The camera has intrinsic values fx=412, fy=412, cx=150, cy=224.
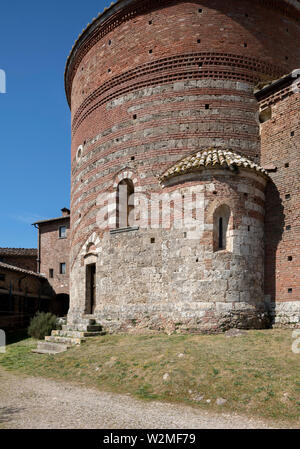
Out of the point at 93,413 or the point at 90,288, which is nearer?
the point at 93,413

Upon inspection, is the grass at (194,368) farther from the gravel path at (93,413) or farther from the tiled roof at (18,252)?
the tiled roof at (18,252)

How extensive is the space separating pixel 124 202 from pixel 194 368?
28.4 ft

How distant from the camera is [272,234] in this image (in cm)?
1430

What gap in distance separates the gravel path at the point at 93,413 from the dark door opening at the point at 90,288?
8.21 m

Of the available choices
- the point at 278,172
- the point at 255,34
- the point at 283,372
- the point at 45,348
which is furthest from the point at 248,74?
the point at 45,348

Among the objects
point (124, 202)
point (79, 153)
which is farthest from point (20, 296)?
point (124, 202)

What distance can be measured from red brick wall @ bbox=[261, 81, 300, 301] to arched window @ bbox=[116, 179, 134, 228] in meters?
5.34

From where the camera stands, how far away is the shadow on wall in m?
14.0

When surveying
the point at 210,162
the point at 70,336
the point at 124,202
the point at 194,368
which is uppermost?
the point at 210,162

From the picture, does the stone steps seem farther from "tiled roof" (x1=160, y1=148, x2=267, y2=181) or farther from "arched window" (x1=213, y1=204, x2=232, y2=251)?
"tiled roof" (x1=160, y1=148, x2=267, y2=181)

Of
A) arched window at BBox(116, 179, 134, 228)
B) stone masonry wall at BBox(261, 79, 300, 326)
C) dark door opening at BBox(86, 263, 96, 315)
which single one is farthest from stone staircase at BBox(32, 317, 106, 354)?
stone masonry wall at BBox(261, 79, 300, 326)

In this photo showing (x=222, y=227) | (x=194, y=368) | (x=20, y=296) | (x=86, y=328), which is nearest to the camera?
(x=194, y=368)

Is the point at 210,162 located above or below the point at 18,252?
above

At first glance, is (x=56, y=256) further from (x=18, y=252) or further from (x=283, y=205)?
(x=283, y=205)
